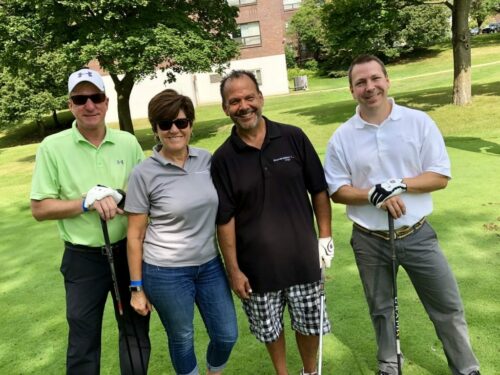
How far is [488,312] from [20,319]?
421cm

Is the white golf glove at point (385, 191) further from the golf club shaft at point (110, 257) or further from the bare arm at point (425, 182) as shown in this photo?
the golf club shaft at point (110, 257)

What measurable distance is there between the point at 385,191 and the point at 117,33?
1439cm

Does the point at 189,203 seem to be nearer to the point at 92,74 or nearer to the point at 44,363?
the point at 92,74

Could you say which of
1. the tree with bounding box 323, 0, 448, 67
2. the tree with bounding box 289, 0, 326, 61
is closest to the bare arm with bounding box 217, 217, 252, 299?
the tree with bounding box 323, 0, 448, 67

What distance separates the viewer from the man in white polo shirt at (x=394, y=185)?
2703 millimetres

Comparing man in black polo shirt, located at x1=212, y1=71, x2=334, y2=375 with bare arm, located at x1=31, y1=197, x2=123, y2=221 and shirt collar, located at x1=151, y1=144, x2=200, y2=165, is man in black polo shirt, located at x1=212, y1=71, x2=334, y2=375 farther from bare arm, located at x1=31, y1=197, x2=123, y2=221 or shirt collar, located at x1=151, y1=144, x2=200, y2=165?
bare arm, located at x1=31, y1=197, x2=123, y2=221

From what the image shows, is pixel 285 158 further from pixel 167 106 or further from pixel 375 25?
pixel 375 25

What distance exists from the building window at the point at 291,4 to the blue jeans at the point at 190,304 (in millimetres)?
49177

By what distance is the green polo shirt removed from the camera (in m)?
2.62

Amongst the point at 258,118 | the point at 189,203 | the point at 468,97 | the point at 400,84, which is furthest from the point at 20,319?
the point at 400,84

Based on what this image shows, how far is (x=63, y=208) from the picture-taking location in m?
2.57

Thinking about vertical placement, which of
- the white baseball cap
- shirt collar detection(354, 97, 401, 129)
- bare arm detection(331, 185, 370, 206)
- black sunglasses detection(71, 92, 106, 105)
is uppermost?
the white baseball cap

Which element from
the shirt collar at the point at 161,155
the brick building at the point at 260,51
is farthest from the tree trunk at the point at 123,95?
the shirt collar at the point at 161,155

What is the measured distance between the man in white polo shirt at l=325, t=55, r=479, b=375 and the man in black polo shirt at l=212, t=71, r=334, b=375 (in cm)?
20
